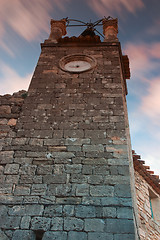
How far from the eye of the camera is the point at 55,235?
9.53ft

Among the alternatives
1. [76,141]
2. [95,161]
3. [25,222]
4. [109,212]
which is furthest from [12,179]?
[109,212]

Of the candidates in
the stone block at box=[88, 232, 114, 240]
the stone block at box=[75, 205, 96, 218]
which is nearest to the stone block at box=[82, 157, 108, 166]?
the stone block at box=[75, 205, 96, 218]

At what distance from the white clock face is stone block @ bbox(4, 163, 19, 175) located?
2.91 m

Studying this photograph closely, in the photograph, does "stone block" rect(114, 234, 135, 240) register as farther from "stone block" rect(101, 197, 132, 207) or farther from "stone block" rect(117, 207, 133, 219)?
"stone block" rect(101, 197, 132, 207)

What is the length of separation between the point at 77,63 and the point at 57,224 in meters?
4.17

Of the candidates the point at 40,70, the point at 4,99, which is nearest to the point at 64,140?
the point at 4,99

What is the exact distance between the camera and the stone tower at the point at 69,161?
301 cm

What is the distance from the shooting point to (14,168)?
367 centimetres

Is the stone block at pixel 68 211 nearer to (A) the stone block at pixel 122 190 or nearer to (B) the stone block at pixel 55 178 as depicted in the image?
(B) the stone block at pixel 55 178

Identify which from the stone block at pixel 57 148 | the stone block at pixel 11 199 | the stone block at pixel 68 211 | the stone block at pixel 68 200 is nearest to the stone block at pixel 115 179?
the stone block at pixel 68 200

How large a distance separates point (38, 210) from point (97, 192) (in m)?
0.87

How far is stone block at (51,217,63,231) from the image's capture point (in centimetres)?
297

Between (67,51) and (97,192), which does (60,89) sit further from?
(97,192)

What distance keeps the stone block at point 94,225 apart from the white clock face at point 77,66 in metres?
3.67
